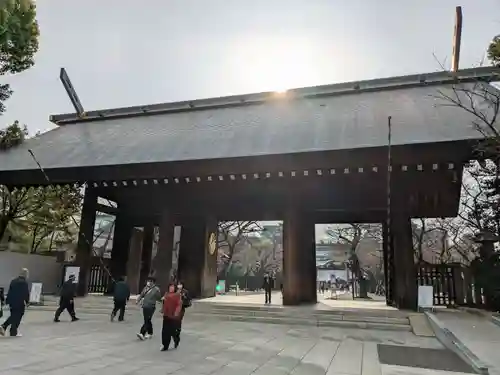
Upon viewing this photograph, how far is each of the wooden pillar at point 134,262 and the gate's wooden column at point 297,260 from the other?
26.3ft

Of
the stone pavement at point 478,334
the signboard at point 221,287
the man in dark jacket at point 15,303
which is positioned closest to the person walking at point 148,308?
the man in dark jacket at point 15,303

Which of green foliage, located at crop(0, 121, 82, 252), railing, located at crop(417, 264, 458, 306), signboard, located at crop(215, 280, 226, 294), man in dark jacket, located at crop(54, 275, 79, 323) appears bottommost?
signboard, located at crop(215, 280, 226, 294)

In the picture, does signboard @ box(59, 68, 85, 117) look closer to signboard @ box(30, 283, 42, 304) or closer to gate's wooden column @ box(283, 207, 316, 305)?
signboard @ box(30, 283, 42, 304)

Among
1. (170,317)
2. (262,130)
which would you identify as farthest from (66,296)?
(262,130)

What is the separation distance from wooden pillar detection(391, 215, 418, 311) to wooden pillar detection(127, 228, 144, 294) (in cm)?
1183

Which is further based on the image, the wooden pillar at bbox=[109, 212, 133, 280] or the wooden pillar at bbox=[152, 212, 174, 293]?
the wooden pillar at bbox=[109, 212, 133, 280]

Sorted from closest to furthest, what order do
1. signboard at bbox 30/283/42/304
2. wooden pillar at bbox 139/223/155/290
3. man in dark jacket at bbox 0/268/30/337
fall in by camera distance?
man in dark jacket at bbox 0/268/30/337
signboard at bbox 30/283/42/304
wooden pillar at bbox 139/223/155/290

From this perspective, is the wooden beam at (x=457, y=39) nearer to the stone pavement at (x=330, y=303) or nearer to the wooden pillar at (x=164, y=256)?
the stone pavement at (x=330, y=303)

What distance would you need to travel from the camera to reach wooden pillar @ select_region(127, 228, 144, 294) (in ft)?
56.2

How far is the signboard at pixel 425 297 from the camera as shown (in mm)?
11055

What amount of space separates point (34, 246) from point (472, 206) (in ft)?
84.2

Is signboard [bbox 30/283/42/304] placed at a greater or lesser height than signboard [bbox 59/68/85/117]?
lesser

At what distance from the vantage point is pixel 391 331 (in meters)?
9.27

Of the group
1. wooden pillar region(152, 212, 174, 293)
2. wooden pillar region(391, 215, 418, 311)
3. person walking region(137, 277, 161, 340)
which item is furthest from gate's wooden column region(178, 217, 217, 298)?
wooden pillar region(391, 215, 418, 311)
